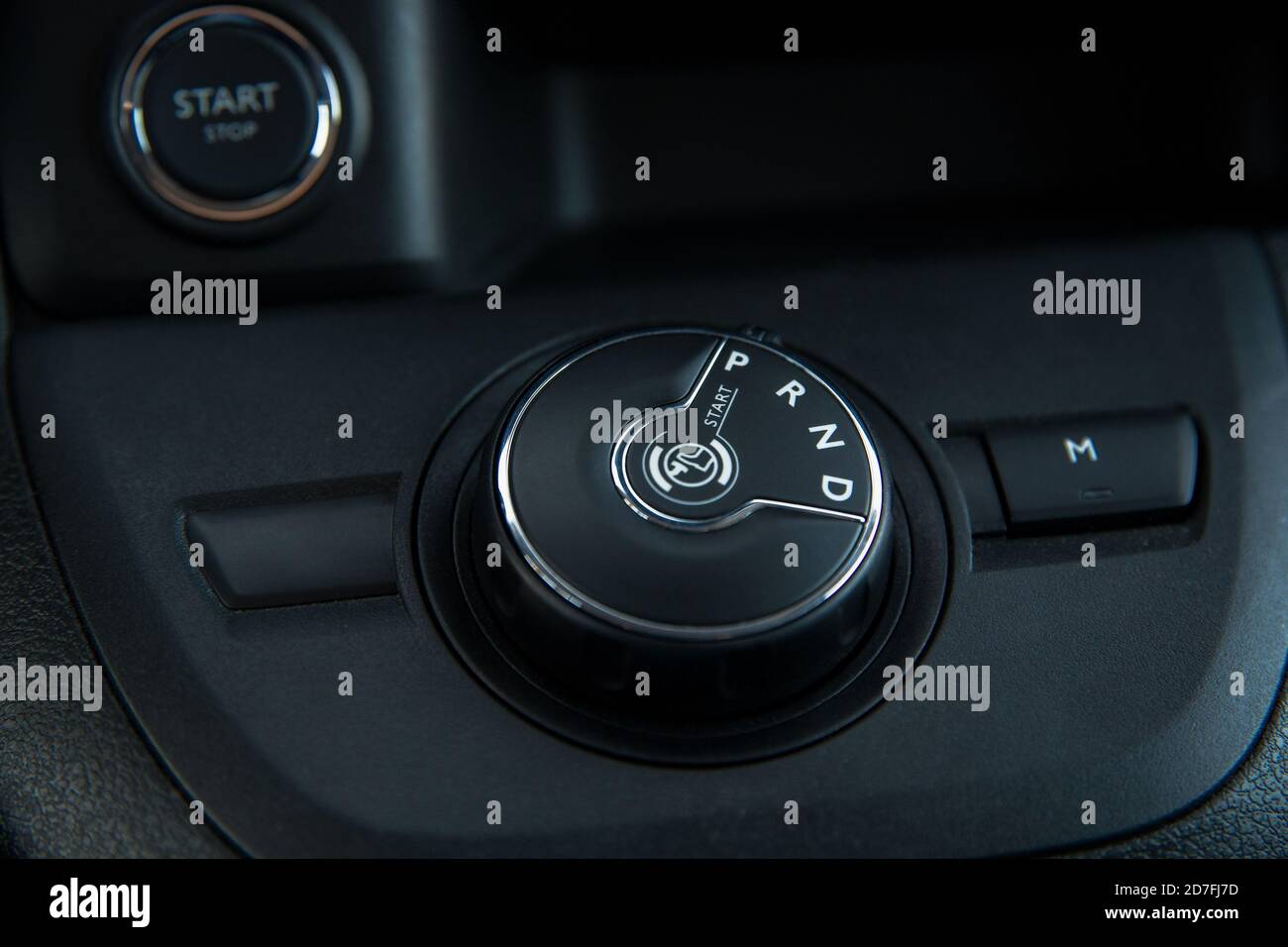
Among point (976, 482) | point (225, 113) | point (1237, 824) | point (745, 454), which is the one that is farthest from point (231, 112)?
point (1237, 824)

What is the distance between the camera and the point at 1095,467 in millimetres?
655

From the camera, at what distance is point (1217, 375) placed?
71 cm

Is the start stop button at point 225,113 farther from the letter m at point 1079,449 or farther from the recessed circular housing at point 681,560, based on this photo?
the letter m at point 1079,449

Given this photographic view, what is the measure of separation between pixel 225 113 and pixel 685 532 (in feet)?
1.22

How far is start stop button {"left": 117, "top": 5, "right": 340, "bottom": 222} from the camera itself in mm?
676

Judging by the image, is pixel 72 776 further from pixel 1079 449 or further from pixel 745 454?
pixel 1079 449

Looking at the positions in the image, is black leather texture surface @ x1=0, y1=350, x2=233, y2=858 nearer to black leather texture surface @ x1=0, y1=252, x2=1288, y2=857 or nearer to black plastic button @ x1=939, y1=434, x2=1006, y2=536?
black leather texture surface @ x1=0, y1=252, x2=1288, y2=857

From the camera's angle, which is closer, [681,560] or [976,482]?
[681,560]

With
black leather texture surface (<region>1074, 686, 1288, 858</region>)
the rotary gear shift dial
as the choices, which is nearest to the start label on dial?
the rotary gear shift dial

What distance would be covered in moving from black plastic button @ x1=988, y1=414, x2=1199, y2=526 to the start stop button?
429 mm

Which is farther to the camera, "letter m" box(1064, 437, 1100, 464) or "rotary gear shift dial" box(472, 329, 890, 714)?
"letter m" box(1064, 437, 1100, 464)

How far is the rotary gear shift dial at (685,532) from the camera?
53 cm


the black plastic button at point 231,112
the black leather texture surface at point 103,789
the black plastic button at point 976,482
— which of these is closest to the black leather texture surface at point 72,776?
the black leather texture surface at point 103,789
